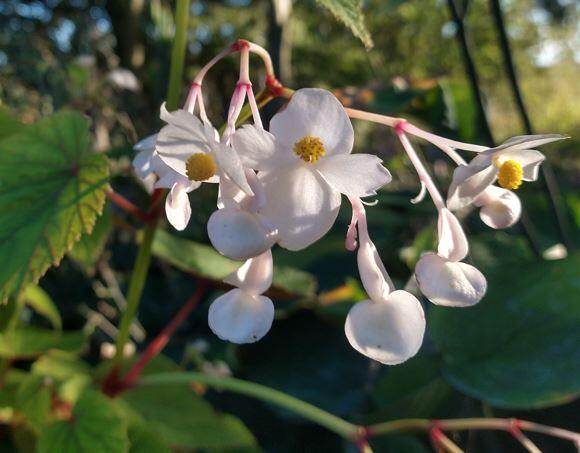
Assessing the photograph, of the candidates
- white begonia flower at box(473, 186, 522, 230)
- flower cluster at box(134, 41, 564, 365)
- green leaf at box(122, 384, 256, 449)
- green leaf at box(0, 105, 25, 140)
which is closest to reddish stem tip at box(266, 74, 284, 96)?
flower cluster at box(134, 41, 564, 365)

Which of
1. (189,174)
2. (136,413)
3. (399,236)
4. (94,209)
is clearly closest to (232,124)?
(189,174)

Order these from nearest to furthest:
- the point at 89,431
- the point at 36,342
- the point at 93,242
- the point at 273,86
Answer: the point at 273,86
the point at 89,431
the point at 93,242
the point at 36,342

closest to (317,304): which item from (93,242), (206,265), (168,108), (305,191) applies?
(206,265)

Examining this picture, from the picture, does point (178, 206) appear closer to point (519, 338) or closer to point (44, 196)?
point (44, 196)

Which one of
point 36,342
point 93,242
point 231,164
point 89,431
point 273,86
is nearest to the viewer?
point 231,164

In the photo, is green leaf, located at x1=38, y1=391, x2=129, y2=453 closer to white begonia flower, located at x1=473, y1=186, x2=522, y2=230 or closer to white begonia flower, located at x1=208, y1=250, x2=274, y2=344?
white begonia flower, located at x1=208, y1=250, x2=274, y2=344
